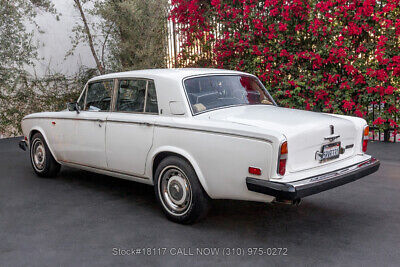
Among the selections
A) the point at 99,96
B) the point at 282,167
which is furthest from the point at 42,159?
the point at 282,167

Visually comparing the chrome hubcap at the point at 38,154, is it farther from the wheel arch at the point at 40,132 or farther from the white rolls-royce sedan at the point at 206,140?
the white rolls-royce sedan at the point at 206,140

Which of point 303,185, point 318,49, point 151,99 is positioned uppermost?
point 318,49

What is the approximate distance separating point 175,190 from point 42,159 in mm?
3213

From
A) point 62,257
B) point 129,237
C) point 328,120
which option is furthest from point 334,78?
point 62,257

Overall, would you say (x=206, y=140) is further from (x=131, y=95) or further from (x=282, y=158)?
(x=131, y=95)

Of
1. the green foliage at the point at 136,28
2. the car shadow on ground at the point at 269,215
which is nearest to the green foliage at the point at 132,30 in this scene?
the green foliage at the point at 136,28

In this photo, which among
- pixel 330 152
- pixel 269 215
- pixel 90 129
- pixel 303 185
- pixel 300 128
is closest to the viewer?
pixel 303 185

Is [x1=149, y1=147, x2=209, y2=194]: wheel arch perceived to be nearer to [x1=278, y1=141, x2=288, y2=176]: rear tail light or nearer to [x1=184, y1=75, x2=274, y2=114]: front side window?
[x1=184, y1=75, x2=274, y2=114]: front side window

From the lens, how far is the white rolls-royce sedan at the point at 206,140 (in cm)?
362

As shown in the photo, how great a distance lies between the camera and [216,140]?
12.6 ft

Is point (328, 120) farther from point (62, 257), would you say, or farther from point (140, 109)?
point (62, 257)

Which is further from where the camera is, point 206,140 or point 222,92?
point 222,92

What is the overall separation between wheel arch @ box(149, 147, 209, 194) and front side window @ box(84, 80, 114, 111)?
3.82ft

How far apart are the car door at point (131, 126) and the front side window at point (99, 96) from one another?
0.72ft
